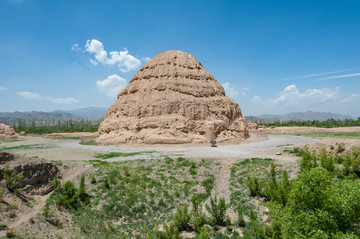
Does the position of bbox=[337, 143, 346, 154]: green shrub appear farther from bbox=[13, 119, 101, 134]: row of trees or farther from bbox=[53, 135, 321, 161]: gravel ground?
bbox=[13, 119, 101, 134]: row of trees

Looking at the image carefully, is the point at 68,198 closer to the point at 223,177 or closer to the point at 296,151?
the point at 223,177

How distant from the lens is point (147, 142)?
28047 mm

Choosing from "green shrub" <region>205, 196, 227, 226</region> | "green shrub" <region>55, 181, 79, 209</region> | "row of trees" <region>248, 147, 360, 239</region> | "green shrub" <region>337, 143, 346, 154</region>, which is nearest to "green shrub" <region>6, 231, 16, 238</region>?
"green shrub" <region>55, 181, 79, 209</region>

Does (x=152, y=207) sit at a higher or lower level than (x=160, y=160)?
lower

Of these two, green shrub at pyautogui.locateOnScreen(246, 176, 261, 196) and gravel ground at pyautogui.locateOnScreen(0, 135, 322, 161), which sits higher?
gravel ground at pyautogui.locateOnScreen(0, 135, 322, 161)

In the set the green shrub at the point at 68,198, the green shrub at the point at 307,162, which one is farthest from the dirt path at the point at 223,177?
the green shrub at the point at 68,198

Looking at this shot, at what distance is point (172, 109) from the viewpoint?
31156 mm

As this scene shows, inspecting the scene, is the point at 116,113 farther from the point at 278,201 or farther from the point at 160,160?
the point at 278,201

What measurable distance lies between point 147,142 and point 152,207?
16.7m

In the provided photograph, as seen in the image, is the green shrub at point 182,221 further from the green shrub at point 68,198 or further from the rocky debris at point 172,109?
the rocky debris at point 172,109

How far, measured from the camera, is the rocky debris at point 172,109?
96.0 feet

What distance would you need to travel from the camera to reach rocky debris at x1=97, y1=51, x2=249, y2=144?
29250 millimetres

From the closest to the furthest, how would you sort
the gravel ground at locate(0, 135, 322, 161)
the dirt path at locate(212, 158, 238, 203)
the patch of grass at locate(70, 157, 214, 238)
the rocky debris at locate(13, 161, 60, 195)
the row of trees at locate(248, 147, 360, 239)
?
the row of trees at locate(248, 147, 360, 239) → the patch of grass at locate(70, 157, 214, 238) → the rocky debris at locate(13, 161, 60, 195) → the dirt path at locate(212, 158, 238, 203) → the gravel ground at locate(0, 135, 322, 161)

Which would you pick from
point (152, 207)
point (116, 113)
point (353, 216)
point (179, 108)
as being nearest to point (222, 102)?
point (179, 108)
